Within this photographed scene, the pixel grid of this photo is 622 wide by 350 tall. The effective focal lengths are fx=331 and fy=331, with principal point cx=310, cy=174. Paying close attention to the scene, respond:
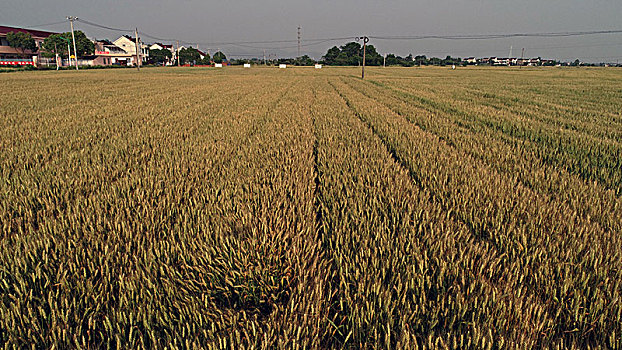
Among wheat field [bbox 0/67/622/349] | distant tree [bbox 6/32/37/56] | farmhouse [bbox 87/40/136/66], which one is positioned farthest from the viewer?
farmhouse [bbox 87/40/136/66]

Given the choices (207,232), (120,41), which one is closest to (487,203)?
(207,232)

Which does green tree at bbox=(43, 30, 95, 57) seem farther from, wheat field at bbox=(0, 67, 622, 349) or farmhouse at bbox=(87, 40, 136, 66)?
wheat field at bbox=(0, 67, 622, 349)

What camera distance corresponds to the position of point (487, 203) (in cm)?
278

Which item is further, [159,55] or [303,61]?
[303,61]

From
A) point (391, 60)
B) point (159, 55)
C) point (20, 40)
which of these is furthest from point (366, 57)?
point (20, 40)

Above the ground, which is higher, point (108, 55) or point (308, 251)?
point (108, 55)

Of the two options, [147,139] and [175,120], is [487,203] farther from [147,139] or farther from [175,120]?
[175,120]

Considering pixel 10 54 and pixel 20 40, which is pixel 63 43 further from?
pixel 10 54

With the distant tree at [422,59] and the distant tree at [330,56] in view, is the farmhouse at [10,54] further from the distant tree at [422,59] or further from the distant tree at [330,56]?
the distant tree at [422,59]

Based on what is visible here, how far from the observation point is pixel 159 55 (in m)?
119

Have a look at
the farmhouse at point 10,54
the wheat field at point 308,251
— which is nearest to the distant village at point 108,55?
Result: the farmhouse at point 10,54

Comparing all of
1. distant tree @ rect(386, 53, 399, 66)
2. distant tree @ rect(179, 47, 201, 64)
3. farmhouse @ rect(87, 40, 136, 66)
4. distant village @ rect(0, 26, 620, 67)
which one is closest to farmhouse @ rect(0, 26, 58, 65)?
distant village @ rect(0, 26, 620, 67)

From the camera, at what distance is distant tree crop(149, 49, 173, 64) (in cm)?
11981

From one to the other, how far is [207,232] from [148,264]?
41 cm
